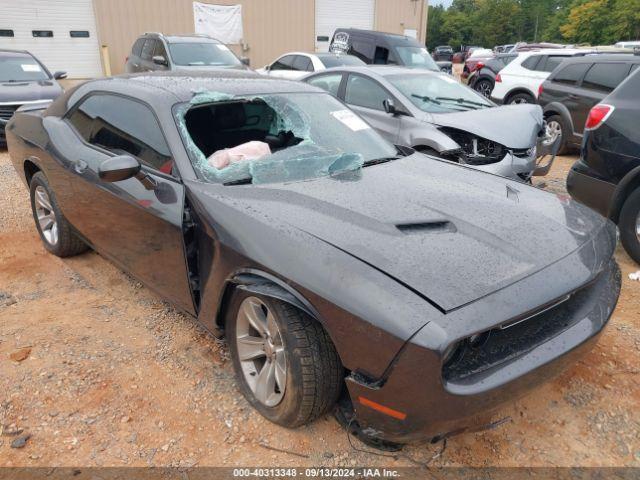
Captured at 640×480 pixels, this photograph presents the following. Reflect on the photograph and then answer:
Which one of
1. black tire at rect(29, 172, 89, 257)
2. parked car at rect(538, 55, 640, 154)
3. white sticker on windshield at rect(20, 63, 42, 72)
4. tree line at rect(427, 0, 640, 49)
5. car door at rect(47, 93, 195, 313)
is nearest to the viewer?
car door at rect(47, 93, 195, 313)

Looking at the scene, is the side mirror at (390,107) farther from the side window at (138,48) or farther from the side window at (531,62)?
the side window at (138,48)

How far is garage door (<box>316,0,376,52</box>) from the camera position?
2016 cm

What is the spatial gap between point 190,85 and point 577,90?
22.4 ft

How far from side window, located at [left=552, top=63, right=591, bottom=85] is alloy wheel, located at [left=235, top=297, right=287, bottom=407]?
757 cm

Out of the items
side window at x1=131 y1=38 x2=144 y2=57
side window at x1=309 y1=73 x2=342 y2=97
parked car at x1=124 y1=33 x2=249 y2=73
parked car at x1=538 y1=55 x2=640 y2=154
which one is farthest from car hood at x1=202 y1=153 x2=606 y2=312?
side window at x1=131 y1=38 x2=144 y2=57

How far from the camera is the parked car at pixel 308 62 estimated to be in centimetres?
1007

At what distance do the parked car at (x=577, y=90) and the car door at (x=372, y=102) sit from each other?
2.84 m

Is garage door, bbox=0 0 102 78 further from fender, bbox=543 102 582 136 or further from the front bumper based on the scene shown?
the front bumper

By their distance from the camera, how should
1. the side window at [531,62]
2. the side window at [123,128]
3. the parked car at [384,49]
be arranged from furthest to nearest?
the parked car at [384,49] → the side window at [531,62] → the side window at [123,128]

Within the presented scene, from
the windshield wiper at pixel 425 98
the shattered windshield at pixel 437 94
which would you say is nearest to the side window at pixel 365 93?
the shattered windshield at pixel 437 94

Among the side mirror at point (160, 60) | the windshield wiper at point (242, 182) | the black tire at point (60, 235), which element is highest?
the side mirror at point (160, 60)

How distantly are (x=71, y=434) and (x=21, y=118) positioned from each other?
3245 millimetres

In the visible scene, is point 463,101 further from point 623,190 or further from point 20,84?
point 20,84

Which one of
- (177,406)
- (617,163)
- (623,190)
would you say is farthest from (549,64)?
(177,406)
